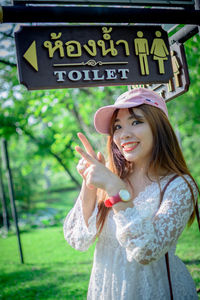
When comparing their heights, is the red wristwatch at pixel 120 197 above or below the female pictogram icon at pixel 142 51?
below

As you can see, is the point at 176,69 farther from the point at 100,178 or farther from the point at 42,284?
the point at 42,284

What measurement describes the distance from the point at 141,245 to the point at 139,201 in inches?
16.4

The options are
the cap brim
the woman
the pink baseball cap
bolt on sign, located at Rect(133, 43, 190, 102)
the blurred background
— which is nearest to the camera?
the woman

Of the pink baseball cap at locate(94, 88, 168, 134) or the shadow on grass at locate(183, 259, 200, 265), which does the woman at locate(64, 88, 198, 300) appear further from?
the shadow on grass at locate(183, 259, 200, 265)

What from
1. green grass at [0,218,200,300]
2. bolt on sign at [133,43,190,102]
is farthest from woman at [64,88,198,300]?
green grass at [0,218,200,300]

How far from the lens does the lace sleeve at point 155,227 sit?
137 cm

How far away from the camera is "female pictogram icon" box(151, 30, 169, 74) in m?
2.00

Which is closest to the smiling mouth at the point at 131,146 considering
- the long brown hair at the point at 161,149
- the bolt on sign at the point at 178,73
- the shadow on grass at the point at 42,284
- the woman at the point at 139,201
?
the woman at the point at 139,201

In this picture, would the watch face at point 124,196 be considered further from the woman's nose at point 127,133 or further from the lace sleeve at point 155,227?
the woman's nose at point 127,133

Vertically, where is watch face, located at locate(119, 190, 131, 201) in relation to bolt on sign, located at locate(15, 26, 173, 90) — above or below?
below

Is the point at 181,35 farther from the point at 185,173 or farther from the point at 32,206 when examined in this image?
the point at 32,206

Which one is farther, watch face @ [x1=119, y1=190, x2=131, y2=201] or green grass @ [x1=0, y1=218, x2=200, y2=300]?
green grass @ [x1=0, y1=218, x2=200, y2=300]

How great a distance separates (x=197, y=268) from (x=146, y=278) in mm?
A: 3041

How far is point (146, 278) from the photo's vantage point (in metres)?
1.64
